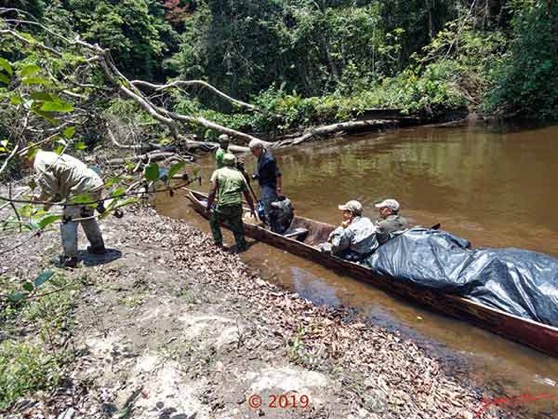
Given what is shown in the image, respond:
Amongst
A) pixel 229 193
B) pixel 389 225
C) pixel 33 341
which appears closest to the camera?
pixel 33 341

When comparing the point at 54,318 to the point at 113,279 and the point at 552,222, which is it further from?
the point at 552,222

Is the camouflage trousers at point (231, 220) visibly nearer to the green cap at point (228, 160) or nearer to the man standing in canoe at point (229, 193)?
the man standing in canoe at point (229, 193)

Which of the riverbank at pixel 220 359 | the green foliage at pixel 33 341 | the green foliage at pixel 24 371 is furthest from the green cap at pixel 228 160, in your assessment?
the green foliage at pixel 24 371

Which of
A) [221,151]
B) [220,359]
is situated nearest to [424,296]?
[220,359]

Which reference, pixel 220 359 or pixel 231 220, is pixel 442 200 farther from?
pixel 220 359

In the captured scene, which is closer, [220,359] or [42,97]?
[42,97]

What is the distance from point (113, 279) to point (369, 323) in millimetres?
3306

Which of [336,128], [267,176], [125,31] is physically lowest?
[336,128]

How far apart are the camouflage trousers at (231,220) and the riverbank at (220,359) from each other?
1.77 metres

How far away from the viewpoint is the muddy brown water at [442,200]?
4.35 metres

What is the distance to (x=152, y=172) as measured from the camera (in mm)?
1612

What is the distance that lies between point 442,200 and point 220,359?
7.54 metres

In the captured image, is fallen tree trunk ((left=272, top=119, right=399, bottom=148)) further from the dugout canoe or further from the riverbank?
the riverbank

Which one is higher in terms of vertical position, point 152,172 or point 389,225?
point 152,172
